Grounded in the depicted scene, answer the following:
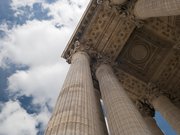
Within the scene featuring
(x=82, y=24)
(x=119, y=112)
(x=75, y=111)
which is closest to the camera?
(x=75, y=111)

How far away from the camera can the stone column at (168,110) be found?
14.6m

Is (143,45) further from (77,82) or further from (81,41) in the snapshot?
(77,82)

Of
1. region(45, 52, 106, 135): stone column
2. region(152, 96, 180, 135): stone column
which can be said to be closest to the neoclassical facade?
region(152, 96, 180, 135): stone column

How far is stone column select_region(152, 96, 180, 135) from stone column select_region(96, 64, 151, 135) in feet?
13.3

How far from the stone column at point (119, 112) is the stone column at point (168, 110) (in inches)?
159

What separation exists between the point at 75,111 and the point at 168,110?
28.7 ft

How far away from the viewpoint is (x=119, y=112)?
10.4 m

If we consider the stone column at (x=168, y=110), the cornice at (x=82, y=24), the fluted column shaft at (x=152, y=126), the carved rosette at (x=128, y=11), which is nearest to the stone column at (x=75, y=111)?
the stone column at (x=168, y=110)

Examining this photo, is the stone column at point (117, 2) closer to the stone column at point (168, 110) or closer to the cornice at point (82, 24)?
the cornice at point (82, 24)

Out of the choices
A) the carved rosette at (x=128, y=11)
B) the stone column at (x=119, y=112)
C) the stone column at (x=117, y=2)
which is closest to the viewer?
the stone column at (x=119, y=112)

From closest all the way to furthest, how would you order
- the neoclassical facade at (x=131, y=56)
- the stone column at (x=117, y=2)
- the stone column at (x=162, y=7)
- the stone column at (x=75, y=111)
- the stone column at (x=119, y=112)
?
the stone column at (x=75, y=111)
the stone column at (x=119, y=112)
the stone column at (x=162, y=7)
the neoclassical facade at (x=131, y=56)
the stone column at (x=117, y=2)

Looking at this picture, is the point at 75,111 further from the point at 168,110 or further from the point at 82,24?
the point at 82,24

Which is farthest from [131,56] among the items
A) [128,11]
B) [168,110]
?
[168,110]

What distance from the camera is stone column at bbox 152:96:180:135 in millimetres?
14559
